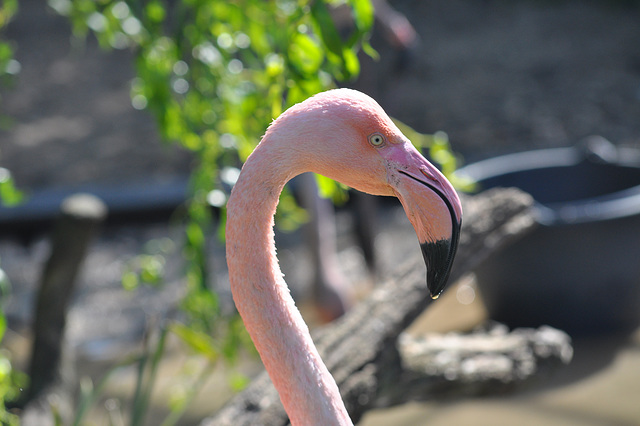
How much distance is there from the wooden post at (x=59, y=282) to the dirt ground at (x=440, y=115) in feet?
1.08

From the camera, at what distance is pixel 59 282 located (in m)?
2.37

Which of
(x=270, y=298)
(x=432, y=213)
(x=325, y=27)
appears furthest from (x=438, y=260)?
(x=325, y=27)

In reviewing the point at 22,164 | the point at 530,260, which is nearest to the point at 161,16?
the point at 530,260

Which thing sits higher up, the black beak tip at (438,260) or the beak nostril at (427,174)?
the beak nostril at (427,174)

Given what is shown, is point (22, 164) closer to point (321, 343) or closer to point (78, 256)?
point (78, 256)

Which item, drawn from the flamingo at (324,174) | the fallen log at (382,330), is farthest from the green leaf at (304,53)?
the fallen log at (382,330)

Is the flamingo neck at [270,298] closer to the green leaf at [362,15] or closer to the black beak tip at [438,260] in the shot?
the black beak tip at [438,260]

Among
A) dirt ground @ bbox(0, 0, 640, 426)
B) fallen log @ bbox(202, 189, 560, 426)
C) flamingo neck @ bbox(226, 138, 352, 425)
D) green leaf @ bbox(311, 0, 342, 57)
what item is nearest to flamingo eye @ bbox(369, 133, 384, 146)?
flamingo neck @ bbox(226, 138, 352, 425)

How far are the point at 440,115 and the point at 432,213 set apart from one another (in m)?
5.66

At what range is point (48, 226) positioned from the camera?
5.27 m

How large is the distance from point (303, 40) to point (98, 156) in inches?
208

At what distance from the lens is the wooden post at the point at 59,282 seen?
2352 mm

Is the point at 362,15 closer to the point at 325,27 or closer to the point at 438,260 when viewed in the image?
the point at 325,27

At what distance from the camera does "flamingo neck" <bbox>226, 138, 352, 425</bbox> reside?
117 cm
